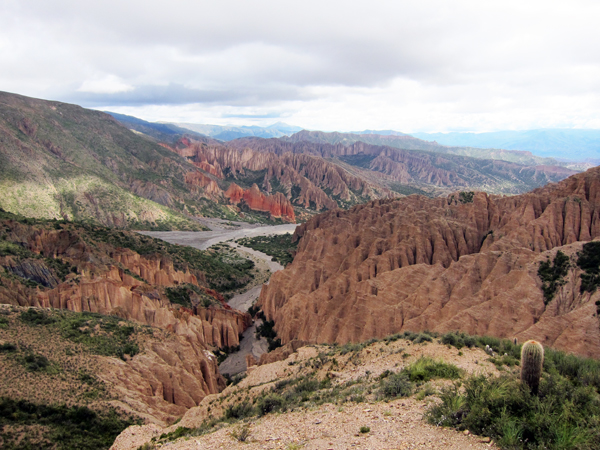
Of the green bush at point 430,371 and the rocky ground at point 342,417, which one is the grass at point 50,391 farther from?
the green bush at point 430,371

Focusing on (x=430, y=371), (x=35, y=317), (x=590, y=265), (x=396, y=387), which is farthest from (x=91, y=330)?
(x=590, y=265)

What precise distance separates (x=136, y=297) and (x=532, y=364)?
3971 cm

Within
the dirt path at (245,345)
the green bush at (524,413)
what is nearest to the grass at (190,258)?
the dirt path at (245,345)

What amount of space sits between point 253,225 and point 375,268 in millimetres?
105502

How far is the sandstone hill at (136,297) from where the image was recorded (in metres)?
26.4

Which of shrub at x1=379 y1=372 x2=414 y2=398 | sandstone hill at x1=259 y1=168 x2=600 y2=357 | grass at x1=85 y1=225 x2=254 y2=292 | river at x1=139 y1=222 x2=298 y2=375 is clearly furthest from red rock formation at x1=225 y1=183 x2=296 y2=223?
shrub at x1=379 y1=372 x2=414 y2=398

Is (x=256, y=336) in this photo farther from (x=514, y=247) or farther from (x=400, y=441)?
(x=400, y=441)

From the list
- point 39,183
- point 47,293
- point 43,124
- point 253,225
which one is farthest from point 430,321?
point 43,124

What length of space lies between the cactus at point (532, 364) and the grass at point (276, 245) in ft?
261

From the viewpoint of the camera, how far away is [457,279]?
3503cm

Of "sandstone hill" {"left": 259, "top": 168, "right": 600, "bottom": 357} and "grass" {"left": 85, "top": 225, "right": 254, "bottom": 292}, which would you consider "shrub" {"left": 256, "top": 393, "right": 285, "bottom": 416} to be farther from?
"grass" {"left": 85, "top": 225, "right": 254, "bottom": 292}

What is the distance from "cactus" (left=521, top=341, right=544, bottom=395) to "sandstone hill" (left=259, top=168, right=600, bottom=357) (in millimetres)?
16356

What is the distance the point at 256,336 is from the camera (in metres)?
49.2

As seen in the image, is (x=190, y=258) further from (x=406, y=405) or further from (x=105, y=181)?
(x=406, y=405)
